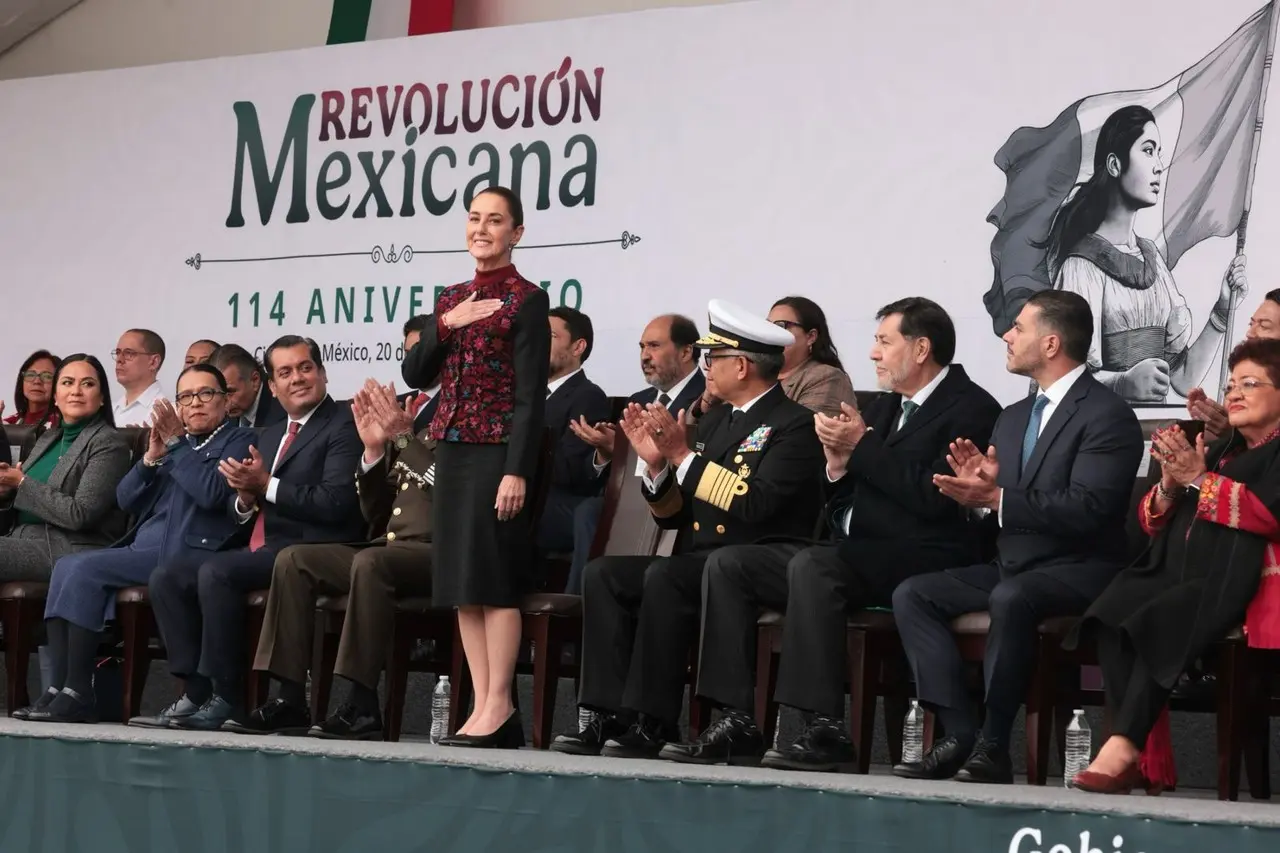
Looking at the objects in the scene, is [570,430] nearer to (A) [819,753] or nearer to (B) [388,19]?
(A) [819,753]

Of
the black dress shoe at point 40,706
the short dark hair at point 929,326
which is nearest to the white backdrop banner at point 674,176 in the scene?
the short dark hair at point 929,326

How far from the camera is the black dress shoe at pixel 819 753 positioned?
157 inches

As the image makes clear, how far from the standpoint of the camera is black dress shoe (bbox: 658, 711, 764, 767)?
13.4 feet

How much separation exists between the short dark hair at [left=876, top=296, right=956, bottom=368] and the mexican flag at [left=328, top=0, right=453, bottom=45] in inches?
133

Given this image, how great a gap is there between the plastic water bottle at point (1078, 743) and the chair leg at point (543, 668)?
49.0 inches

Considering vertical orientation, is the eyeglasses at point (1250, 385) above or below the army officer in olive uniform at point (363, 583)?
above

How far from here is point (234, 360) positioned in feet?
19.7

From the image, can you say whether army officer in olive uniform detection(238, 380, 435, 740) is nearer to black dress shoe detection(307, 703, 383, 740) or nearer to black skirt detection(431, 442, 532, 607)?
black dress shoe detection(307, 703, 383, 740)

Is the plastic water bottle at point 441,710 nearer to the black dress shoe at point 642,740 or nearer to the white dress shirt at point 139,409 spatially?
the black dress shoe at point 642,740

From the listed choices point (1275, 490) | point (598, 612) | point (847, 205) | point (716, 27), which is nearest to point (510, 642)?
point (598, 612)

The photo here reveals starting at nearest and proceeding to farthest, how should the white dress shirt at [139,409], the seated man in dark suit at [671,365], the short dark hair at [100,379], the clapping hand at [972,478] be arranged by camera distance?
the clapping hand at [972,478]
the seated man in dark suit at [671,365]
the short dark hair at [100,379]
the white dress shirt at [139,409]

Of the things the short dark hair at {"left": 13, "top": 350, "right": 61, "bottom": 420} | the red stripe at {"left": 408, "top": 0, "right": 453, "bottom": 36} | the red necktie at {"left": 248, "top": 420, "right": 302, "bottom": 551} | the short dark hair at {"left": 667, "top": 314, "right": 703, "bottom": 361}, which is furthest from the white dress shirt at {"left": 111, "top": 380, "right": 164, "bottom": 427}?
the short dark hair at {"left": 667, "top": 314, "right": 703, "bottom": 361}

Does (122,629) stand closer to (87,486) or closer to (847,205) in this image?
(87,486)

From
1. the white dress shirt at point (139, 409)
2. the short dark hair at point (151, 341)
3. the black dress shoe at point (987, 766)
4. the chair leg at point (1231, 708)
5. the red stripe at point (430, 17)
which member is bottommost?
the black dress shoe at point (987, 766)
